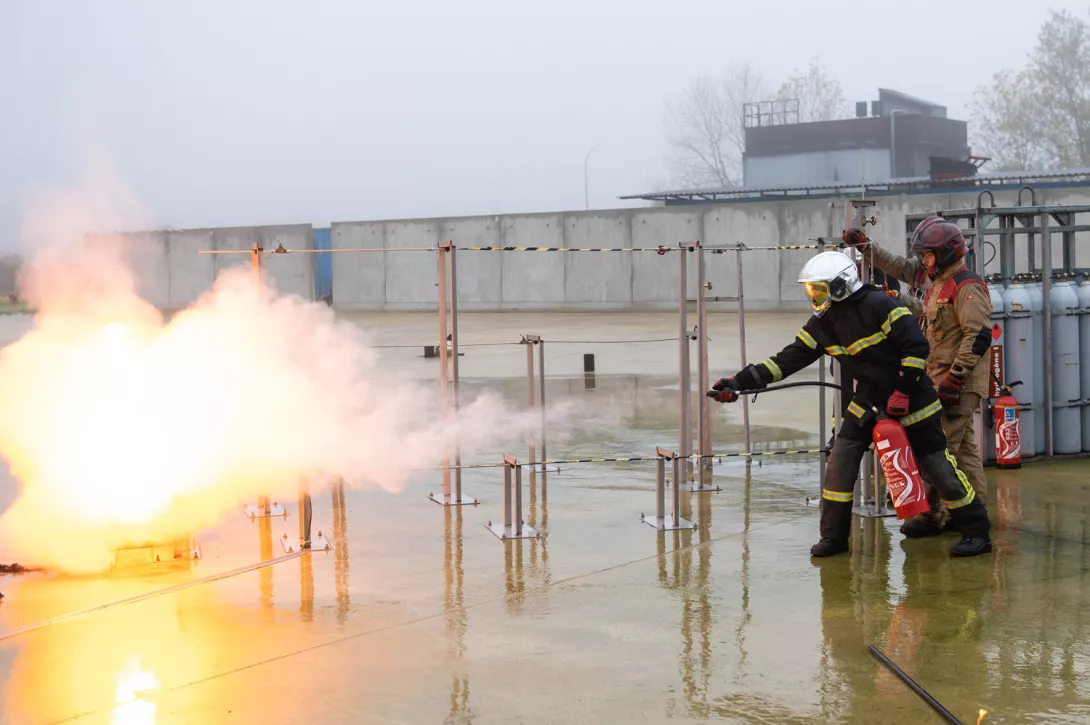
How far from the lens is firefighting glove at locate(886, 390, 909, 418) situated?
701 centimetres

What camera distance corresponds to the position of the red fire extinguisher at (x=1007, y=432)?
31.4 ft

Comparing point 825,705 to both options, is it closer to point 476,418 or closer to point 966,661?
point 966,661

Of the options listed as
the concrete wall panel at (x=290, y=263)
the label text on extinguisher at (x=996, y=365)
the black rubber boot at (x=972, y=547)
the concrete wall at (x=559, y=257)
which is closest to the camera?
the black rubber boot at (x=972, y=547)

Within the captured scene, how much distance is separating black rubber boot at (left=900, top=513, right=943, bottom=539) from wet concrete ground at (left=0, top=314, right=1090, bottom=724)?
0.14 m

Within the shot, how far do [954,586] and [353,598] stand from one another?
3.53 metres

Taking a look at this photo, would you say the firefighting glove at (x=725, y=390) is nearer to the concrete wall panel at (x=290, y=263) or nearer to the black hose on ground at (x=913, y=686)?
the black hose on ground at (x=913, y=686)

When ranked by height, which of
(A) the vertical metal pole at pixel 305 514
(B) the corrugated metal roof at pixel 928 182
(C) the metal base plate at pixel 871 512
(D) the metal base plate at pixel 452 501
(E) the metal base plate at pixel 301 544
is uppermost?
(B) the corrugated metal roof at pixel 928 182

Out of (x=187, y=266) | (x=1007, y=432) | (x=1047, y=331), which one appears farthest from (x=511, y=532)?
(x=187, y=266)

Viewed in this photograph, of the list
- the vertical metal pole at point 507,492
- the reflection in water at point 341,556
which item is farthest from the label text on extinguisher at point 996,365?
the reflection in water at point 341,556

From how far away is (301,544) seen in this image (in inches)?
302

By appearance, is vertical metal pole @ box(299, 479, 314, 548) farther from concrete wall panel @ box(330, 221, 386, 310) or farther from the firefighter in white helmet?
concrete wall panel @ box(330, 221, 386, 310)

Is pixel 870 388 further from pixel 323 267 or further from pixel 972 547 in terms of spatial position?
pixel 323 267

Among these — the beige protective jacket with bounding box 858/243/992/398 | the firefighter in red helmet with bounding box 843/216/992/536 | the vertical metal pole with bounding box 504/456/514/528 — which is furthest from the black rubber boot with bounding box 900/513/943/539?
the vertical metal pole with bounding box 504/456/514/528

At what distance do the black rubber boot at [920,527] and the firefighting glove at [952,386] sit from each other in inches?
32.4
